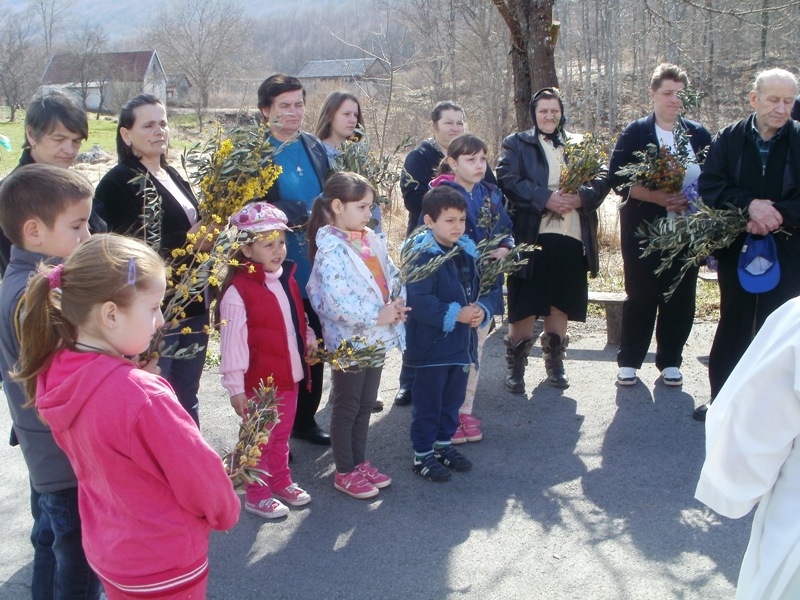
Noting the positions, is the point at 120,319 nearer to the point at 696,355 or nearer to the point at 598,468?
the point at 598,468

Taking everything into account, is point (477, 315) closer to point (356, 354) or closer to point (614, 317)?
point (356, 354)

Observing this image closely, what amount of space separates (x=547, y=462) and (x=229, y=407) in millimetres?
2342

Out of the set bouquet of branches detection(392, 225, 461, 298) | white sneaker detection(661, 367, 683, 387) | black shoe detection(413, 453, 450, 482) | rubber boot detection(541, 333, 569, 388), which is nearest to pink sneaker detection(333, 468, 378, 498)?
black shoe detection(413, 453, 450, 482)

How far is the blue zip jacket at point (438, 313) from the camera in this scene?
4312 millimetres

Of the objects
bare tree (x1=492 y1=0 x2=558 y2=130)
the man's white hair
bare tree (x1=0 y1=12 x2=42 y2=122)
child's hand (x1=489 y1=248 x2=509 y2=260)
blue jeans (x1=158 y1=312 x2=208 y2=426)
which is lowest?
blue jeans (x1=158 y1=312 x2=208 y2=426)

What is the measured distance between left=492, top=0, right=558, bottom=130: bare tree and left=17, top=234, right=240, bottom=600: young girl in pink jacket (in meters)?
5.64

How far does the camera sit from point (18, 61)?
45.0 meters

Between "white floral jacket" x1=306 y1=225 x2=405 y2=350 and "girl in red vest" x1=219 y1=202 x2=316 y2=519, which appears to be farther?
"white floral jacket" x1=306 y1=225 x2=405 y2=350

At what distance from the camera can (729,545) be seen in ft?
12.0

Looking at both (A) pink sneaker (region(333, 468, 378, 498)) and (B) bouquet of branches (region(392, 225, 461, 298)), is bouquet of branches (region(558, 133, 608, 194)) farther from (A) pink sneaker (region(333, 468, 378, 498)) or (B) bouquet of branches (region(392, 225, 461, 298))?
(A) pink sneaker (region(333, 468, 378, 498))

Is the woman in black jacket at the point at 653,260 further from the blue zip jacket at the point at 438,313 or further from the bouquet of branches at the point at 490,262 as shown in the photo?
the blue zip jacket at the point at 438,313

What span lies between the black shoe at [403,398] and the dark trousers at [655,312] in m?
1.67

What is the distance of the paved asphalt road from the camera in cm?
341

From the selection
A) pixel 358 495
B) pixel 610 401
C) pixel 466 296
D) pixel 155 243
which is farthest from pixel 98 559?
pixel 610 401
